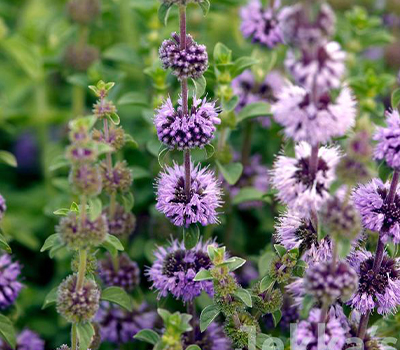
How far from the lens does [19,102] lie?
483cm

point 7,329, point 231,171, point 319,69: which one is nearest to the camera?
point 319,69

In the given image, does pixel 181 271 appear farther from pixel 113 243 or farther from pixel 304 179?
pixel 304 179

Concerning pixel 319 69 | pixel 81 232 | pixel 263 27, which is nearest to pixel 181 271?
pixel 81 232

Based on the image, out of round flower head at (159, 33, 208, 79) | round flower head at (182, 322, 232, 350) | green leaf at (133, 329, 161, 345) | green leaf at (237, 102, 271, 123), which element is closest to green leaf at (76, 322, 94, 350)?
green leaf at (133, 329, 161, 345)

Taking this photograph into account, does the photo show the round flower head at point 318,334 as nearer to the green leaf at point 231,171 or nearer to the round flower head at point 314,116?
the round flower head at point 314,116

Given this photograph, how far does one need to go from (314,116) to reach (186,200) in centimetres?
75

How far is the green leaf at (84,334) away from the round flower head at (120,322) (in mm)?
Result: 706

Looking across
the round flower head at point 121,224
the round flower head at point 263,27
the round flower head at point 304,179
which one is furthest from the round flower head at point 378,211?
the round flower head at point 263,27

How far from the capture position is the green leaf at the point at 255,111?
3.04 metres

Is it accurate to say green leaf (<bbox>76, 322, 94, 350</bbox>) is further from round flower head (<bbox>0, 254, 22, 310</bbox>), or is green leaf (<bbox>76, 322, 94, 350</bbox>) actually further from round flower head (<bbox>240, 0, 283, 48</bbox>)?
round flower head (<bbox>240, 0, 283, 48</bbox>)

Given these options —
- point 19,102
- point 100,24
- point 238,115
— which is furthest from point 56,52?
point 238,115

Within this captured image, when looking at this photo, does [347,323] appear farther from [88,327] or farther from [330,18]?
[330,18]

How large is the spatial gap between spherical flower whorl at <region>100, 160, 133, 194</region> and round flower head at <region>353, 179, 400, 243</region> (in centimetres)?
97

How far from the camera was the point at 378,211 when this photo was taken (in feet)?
7.34
